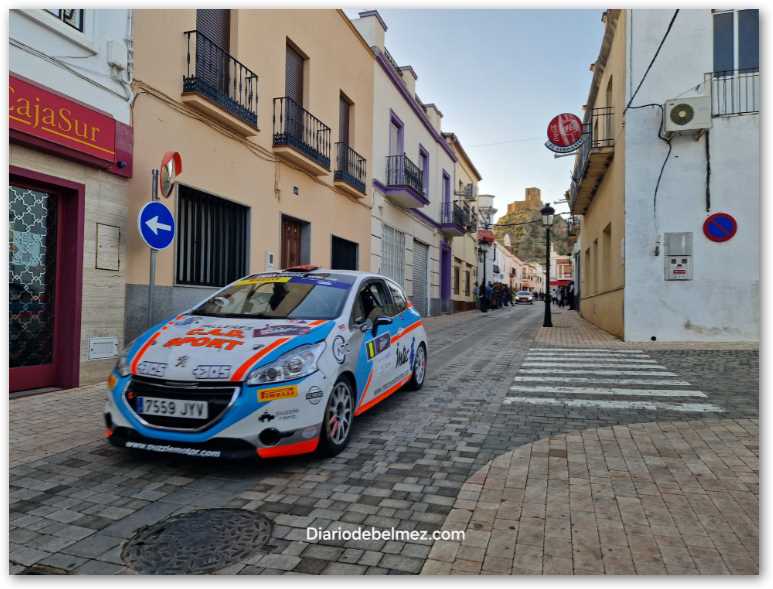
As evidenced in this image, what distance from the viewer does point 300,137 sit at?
12.7 m

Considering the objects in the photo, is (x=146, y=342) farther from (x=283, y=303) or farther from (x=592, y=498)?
(x=592, y=498)

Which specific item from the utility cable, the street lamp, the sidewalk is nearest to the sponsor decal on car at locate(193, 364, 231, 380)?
the sidewalk

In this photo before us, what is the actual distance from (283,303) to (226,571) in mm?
2735

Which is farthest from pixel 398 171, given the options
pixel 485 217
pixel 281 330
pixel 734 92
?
pixel 485 217

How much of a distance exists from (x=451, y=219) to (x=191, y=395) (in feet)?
77.9

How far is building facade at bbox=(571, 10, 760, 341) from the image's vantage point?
1215cm

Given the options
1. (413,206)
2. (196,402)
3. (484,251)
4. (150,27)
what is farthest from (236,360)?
(484,251)

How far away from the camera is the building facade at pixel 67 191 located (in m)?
6.09

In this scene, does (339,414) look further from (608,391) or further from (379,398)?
(608,391)

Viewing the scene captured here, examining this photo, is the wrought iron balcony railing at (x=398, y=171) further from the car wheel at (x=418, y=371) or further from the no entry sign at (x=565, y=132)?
the car wheel at (x=418, y=371)

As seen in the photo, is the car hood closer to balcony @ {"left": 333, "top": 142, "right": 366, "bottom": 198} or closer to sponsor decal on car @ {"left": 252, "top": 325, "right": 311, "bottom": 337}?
sponsor decal on car @ {"left": 252, "top": 325, "right": 311, "bottom": 337}

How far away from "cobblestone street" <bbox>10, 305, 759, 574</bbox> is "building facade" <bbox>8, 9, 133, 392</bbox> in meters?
0.79

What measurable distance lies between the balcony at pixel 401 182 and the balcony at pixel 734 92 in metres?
9.31

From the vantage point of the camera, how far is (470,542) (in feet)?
9.33
